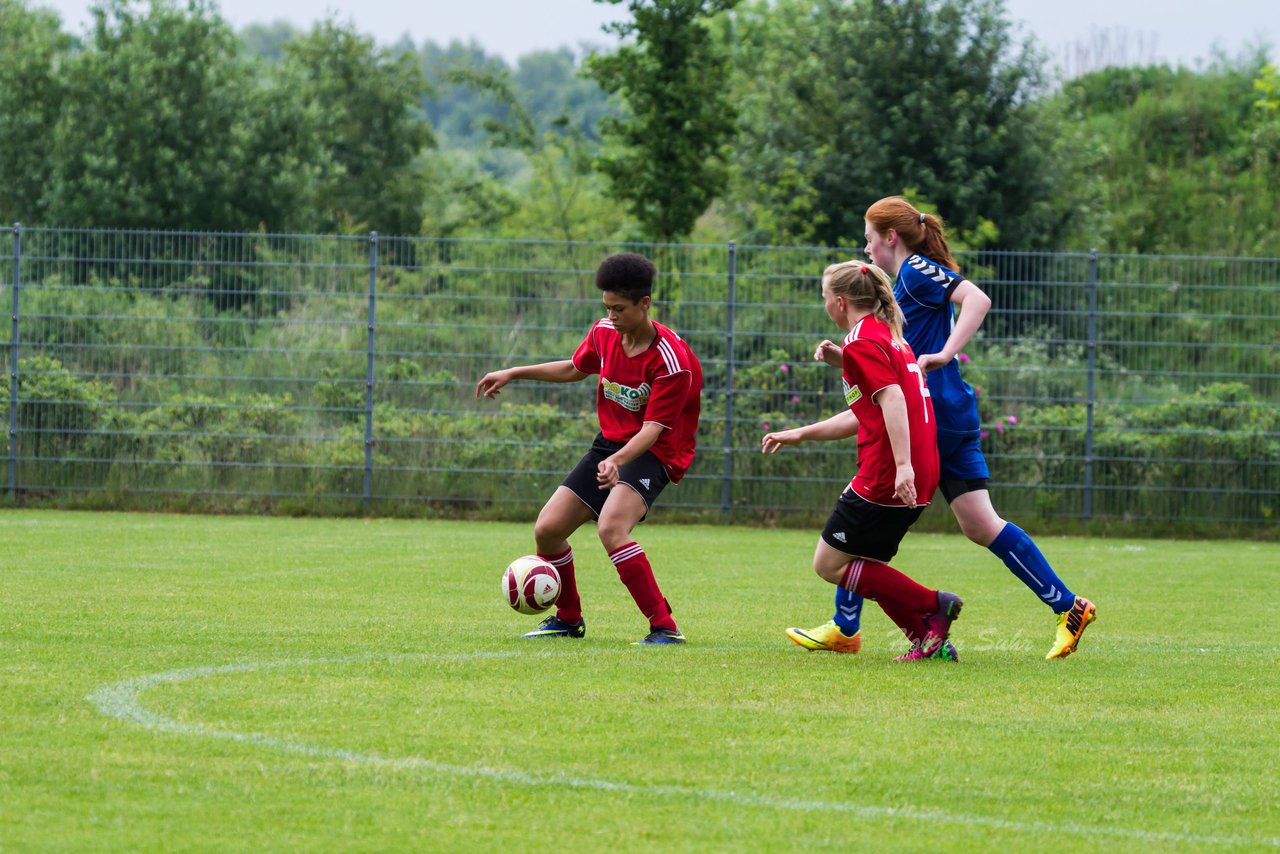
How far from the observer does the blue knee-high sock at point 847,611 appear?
22.1 feet

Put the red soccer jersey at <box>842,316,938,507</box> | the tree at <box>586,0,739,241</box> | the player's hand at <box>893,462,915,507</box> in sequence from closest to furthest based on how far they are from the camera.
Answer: the player's hand at <box>893,462,915,507</box>
the red soccer jersey at <box>842,316,938,507</box>
the tree at <box>586,0,739,241</box>

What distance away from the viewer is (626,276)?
6.84 m

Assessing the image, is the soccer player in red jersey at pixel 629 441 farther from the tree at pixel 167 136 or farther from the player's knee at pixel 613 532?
the tree at pixel 167 136

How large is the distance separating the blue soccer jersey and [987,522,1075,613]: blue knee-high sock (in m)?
0.48

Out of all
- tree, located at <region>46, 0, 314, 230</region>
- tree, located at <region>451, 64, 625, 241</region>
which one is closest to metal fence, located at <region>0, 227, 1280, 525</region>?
tree, located at <region>46, 0, 314, 230</region>

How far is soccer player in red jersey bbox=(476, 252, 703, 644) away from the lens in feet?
22.7

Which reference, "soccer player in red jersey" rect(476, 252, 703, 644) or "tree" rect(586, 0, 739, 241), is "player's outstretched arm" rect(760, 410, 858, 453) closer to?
"soccer player in red jersey" rect(476, 252, 703, 644)

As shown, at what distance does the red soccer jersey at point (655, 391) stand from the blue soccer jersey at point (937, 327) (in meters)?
0.96

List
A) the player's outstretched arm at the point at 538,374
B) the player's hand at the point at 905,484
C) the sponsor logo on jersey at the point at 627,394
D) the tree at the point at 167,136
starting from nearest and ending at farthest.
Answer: the player's hand at the point at 905,484 → the sponsor logo on jersey at the point at 627,394 → the player's outstretched arm at the point at 538,374 → the tree at the point at 167,136

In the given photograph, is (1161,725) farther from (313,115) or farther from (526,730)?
(313,115)

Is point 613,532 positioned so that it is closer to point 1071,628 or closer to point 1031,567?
point 1031,567

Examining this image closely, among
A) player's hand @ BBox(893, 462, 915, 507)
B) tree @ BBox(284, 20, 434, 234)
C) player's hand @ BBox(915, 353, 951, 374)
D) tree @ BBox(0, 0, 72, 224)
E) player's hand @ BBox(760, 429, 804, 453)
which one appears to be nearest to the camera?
player's hand @ BBox(893, 462, 915, 507)

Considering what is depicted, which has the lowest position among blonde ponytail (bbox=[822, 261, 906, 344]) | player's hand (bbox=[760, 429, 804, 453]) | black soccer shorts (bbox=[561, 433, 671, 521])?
black soccer shorts (bbox=[561, 433, 671, 521])

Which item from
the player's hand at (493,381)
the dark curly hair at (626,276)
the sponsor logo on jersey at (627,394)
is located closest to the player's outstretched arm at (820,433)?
the sponsor logo on jersey at (627,394)
